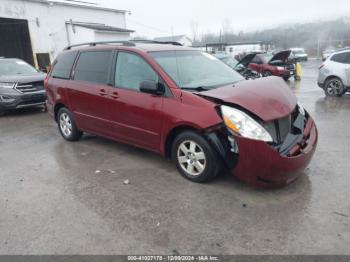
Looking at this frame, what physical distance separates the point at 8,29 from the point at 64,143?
19.4 metres

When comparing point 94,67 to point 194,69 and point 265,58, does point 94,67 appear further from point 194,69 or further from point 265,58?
point 265,58

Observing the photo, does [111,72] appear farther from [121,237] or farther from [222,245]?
[222,245]

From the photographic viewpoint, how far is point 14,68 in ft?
33.3

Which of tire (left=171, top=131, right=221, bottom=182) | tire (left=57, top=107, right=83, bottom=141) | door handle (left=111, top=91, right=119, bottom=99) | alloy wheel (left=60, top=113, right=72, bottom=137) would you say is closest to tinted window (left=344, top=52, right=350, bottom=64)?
tire (left=171, top=131, right=221, bottom=182)

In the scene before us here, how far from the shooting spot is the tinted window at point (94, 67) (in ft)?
16.4

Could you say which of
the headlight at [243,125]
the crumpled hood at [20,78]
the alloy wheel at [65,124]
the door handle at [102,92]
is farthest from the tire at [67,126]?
the crumpled hood at [20,78]

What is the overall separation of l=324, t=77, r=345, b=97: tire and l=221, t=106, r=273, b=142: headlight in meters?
8.06

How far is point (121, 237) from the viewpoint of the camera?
9.75 feet

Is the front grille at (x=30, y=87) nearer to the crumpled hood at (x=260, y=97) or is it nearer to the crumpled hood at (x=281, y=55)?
the crumpled hood at (x=260, y=97)

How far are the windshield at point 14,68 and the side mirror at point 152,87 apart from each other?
7513 mm

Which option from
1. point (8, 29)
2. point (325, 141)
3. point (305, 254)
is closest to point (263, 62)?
point (325, 141)

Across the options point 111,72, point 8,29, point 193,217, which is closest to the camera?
point 193,217

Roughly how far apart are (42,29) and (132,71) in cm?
→ 1885

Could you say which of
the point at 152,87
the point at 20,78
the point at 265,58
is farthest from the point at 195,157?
the point at 265,58
